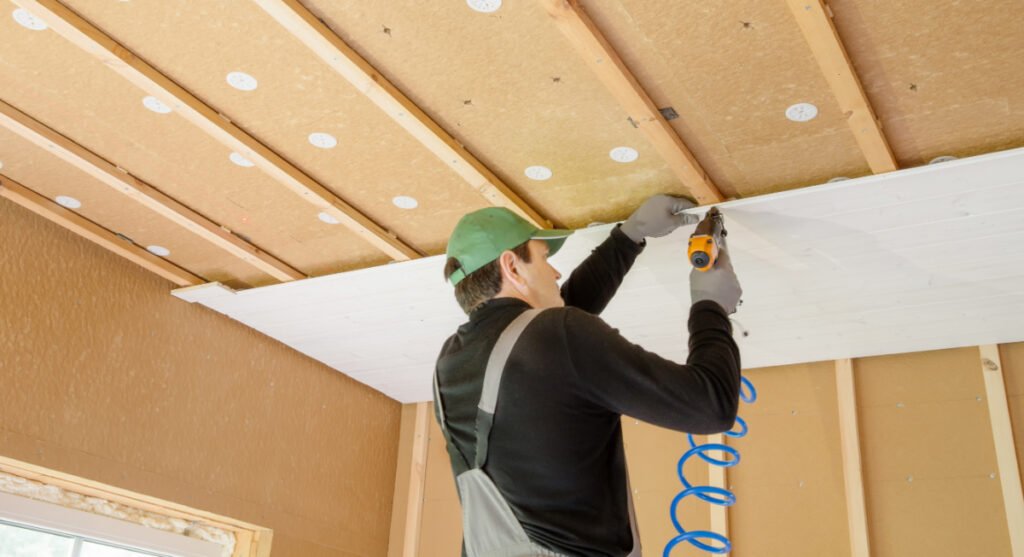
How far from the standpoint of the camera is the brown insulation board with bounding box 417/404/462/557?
481 cm

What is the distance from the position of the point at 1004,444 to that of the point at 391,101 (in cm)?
274

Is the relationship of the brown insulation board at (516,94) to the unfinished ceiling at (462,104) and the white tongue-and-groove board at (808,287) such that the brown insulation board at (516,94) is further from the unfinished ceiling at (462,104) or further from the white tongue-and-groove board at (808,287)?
the white tongue-and-groove board at (808,287)

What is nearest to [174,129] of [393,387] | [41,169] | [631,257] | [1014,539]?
[41,169]

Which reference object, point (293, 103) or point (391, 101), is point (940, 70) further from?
point (293, 103)

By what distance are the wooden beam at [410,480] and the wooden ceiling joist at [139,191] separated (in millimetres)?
1484

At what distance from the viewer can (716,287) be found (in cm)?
213

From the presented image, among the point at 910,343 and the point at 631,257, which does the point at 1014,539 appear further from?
the point at 631,257

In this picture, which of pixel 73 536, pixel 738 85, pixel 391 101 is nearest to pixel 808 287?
pixel 738 85

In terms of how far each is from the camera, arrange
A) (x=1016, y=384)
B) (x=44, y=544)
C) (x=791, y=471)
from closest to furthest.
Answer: (x=44, y=544) < (x=1016, y=384) < (x=791, y=471)

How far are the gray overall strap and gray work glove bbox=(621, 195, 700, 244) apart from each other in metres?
1.20

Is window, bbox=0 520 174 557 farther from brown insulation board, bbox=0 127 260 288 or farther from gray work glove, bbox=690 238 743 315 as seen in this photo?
gray work glove, bbox=690 238 743 315

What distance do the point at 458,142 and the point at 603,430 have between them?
143cm

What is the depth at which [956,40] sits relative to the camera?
2.44m

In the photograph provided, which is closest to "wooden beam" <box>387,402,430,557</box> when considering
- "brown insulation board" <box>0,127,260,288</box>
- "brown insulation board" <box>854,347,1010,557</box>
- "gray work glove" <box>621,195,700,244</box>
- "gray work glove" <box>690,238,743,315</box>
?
"brown insulation board" <box>0,127,260,288</box>
